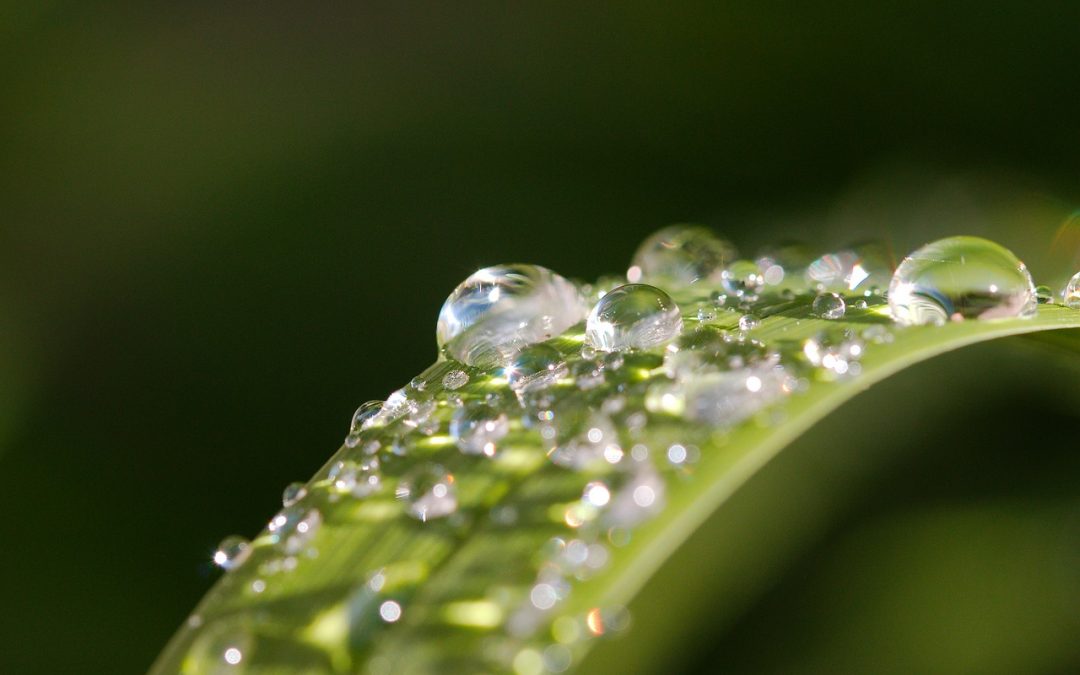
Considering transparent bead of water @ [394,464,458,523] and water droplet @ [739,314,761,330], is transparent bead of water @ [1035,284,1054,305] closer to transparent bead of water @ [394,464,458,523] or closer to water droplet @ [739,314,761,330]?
water droplet @ [739,314,761,330]

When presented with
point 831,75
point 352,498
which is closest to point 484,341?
point 352,498

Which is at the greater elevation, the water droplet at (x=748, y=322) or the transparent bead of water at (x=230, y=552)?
the water droplet at (x=748, y=322)

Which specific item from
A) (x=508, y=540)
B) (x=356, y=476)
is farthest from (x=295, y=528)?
(x=508, y=540)

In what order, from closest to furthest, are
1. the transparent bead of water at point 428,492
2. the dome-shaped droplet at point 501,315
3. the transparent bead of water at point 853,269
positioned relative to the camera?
the transparent bead of water at point 428,492, the dome-shaped droplet at point 501,315, the transparent bead of water at point 853,269

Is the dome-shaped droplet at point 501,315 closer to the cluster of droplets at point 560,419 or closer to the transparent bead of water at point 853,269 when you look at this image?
the cluster of droplets at point 560,419

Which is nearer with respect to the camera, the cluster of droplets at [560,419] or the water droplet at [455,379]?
the cluster of droplets at [560,419]

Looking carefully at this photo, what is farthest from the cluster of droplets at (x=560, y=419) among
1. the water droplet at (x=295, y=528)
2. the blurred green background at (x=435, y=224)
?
the blurred green background at (x=435, y=224)

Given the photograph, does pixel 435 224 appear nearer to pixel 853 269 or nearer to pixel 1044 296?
pixel 853 269

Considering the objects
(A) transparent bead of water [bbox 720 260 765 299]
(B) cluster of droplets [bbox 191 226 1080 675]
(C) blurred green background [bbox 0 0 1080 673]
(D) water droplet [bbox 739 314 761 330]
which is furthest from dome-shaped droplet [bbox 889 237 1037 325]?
(C) blurred green background [bbox 0 0 1080 673]
